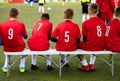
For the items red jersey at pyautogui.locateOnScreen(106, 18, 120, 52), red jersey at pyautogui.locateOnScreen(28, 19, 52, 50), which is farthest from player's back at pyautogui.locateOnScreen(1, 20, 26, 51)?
red jersey at pyautogui.locateOnScreen(106, 18, 120, 52)

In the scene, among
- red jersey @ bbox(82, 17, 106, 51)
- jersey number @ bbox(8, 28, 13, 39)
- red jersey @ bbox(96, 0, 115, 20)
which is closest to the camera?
jersey number @ bbox(8, 28, 13, 39)

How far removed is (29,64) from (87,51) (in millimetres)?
1551

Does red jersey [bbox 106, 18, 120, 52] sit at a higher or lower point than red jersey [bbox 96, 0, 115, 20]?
lower

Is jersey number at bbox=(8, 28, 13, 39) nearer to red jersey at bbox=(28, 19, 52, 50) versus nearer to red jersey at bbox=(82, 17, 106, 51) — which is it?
red jersey at bbox=(28, 19, 52, 50)

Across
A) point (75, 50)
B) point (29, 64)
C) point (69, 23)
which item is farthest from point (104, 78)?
point (29, 64)

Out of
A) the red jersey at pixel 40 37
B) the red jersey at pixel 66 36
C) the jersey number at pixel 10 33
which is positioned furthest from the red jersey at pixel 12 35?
the red jersey at pixel 66 36

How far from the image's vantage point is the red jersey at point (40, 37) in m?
6.97

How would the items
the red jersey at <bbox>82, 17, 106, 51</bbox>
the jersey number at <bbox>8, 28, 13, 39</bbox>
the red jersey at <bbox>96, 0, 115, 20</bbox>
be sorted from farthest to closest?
the red jersey at <bbox>96, 0, 115, 20</bbox>, the red jersey at <bbox>82, 17, 106, 51</bbox>, the jersey number at <bbox>8, 28, 13, 39</bbox>

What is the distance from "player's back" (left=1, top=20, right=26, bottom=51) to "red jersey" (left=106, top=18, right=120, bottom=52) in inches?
67.7

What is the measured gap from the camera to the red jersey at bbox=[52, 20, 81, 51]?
693 centimetres

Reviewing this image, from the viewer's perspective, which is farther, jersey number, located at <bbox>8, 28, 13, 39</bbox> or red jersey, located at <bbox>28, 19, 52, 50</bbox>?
red jersey, located at <bbox>28, 19, 52, 50</bbox>

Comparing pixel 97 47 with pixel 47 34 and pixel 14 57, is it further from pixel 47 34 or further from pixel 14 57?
pixel 14 57

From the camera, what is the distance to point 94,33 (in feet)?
22.9

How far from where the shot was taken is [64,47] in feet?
22.8
